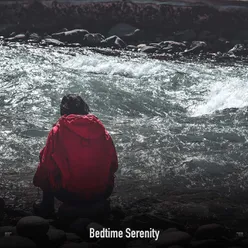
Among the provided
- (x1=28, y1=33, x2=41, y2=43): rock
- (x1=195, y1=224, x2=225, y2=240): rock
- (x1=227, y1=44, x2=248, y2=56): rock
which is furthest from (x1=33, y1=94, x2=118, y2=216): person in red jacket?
(x1=28, y1=33, x2=41, y2=43): rock

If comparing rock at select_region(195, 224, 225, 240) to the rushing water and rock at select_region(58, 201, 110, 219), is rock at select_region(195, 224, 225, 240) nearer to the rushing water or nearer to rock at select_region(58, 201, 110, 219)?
rock at select_region(58, 201, 110, 219)

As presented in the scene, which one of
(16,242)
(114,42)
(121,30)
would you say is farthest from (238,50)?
(16,242)

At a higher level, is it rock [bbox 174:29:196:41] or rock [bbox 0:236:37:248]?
rock [bbox 174:29:196:41]

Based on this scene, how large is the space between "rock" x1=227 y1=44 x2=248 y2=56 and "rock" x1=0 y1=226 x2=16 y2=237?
13.4 metres

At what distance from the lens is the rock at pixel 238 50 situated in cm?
1733

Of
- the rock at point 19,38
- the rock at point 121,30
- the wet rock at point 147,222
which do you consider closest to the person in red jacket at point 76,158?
the wet rock at point 147,222

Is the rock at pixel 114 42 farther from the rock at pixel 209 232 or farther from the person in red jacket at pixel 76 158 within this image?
the rock at pixel 209 232

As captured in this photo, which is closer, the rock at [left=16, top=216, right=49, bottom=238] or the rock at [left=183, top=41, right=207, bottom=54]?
the rock at [left=16, top=216, right=49, bottom=238]

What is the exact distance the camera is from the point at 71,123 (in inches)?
217

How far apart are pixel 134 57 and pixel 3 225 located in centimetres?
1114

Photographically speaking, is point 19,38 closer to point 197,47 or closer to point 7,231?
point 197,47

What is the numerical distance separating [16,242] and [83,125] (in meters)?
1.49

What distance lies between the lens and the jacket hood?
5512 millimetres

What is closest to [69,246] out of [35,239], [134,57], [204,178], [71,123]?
[35,239]
